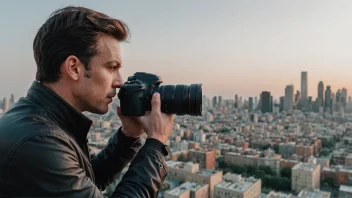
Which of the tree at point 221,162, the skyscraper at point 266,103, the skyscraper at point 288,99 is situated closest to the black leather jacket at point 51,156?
the tree at point 221,162

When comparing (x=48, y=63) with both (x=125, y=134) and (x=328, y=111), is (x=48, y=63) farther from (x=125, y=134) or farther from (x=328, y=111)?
(x=328, y=111)

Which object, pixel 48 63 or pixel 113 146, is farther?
pixel 113 146

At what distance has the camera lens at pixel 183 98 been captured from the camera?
1.60 feet

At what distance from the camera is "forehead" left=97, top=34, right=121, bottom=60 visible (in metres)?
0.42

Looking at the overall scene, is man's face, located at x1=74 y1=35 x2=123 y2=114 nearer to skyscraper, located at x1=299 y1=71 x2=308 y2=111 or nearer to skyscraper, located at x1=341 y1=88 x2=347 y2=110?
skyscraper, located at x1=299 y1=71 x2=308 y2=111

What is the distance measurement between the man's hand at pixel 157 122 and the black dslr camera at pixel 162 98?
0.05 feet

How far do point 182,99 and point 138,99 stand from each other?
0.07 meters

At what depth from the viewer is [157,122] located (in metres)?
0.45

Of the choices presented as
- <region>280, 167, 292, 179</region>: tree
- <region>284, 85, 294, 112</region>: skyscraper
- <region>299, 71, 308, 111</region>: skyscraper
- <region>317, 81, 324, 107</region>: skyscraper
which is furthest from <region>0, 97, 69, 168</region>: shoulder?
<region>299, 71, 308, 111</region>: skyscraper

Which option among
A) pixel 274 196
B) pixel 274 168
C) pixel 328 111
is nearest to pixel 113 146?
pixel 274 196

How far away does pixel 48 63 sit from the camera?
41cm

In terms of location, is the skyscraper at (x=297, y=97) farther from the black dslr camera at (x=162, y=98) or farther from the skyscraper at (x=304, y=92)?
the black dslr camera at (x=162, y=98)

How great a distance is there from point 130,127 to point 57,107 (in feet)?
0.54

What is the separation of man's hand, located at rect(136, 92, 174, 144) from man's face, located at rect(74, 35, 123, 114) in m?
0.06
